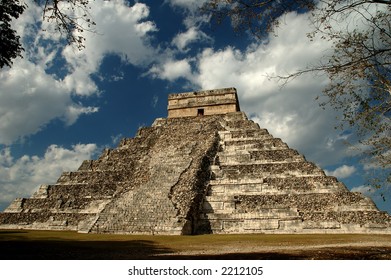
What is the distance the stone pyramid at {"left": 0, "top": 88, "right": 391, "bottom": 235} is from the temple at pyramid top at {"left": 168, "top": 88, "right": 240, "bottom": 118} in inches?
76.2

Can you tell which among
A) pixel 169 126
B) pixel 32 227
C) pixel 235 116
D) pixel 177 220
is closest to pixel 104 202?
pixel 32 227

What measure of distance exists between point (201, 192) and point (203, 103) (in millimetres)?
10376

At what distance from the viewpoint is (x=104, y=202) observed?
1836 centimetres

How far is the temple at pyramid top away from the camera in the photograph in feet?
85.5

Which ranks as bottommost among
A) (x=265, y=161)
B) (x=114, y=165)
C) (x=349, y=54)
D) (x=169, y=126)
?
(x=349, y=54)

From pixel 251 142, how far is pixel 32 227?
12.2 meters

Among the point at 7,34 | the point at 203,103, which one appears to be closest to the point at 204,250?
the point at 7,34

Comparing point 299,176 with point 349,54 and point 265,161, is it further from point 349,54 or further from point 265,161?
point 349,54

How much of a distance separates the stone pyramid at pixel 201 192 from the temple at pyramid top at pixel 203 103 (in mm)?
1936

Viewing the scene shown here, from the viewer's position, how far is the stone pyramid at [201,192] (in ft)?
51.0

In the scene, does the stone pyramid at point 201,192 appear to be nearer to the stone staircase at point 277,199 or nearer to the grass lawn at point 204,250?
the stone staircase at point 277,199

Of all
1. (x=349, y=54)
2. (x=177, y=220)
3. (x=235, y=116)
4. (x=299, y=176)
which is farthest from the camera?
(x=235, y=116)

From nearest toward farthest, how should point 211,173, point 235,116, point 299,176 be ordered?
point 299,176
point 211,173
point 235,116

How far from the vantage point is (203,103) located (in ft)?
86.7
